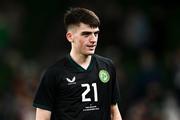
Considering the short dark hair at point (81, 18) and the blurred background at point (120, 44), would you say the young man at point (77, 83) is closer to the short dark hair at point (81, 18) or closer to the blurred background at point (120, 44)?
the short dark hair at point (81, 18)

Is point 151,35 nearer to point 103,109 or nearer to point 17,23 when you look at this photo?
point 17,23

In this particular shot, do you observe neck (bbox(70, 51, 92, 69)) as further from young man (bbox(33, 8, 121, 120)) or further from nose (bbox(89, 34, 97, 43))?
nose (bbox(89, 34, 97, 43))

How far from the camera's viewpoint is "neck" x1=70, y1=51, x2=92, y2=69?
26.1 feet

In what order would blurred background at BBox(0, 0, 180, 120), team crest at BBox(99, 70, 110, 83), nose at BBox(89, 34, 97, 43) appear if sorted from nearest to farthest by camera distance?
nose at BBox(89, 34, 97, 43)
team crest at BBox(99, 70, 110, 83)
blurred background at BBox(0, 0, 180, 120)

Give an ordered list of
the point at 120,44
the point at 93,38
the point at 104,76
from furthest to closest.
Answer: the point at 120,44 < the point at 104,76 < the point at 93,38

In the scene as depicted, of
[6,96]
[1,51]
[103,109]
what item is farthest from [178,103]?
[103,109]

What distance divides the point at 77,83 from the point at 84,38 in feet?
1.51

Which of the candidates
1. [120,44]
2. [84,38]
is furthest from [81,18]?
[120,44]

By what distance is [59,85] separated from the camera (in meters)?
7.84

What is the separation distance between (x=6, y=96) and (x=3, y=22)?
3932 mm

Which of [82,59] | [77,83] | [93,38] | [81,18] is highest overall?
[81,18]

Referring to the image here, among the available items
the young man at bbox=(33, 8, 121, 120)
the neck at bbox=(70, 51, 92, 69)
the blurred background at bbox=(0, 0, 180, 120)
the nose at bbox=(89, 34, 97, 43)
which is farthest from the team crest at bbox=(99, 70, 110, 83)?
the blurred background at bbox=(0, 0, 180, 120)

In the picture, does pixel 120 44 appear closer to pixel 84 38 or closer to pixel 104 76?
pixel 104 76

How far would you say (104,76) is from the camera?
7.97 meters
